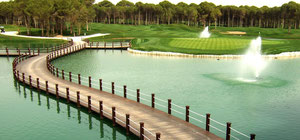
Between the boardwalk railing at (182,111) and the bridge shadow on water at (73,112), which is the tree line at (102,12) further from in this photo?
the bridge shadow on water at (73,112)

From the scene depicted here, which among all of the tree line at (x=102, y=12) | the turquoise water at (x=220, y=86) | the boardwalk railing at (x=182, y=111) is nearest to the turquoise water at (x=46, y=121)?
the boardwalk railing at (x=182, y=111)

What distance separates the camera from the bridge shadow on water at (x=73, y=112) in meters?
24.2

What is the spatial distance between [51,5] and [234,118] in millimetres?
98887

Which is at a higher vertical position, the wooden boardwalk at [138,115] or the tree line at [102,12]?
the tree line at [102,12]

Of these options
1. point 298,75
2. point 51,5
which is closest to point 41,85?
point 298,75

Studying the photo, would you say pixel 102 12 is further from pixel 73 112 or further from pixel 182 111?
pixel 182 111

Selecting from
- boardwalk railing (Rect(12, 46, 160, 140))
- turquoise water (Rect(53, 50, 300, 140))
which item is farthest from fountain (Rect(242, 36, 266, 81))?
boardwalk railing (Rect(12, 46, 160, 140))

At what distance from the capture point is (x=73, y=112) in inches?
1143

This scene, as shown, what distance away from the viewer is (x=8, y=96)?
3450 centimetres

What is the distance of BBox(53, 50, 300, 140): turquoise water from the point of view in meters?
25.9

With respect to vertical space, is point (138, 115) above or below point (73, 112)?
above

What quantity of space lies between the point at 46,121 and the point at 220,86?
21.5 m

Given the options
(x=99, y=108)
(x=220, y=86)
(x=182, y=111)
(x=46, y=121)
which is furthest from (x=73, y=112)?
(x=220, y=86)

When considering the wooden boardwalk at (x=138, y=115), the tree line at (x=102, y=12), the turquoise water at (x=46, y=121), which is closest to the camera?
the wooden boardwalk at (x=138, y=115)
